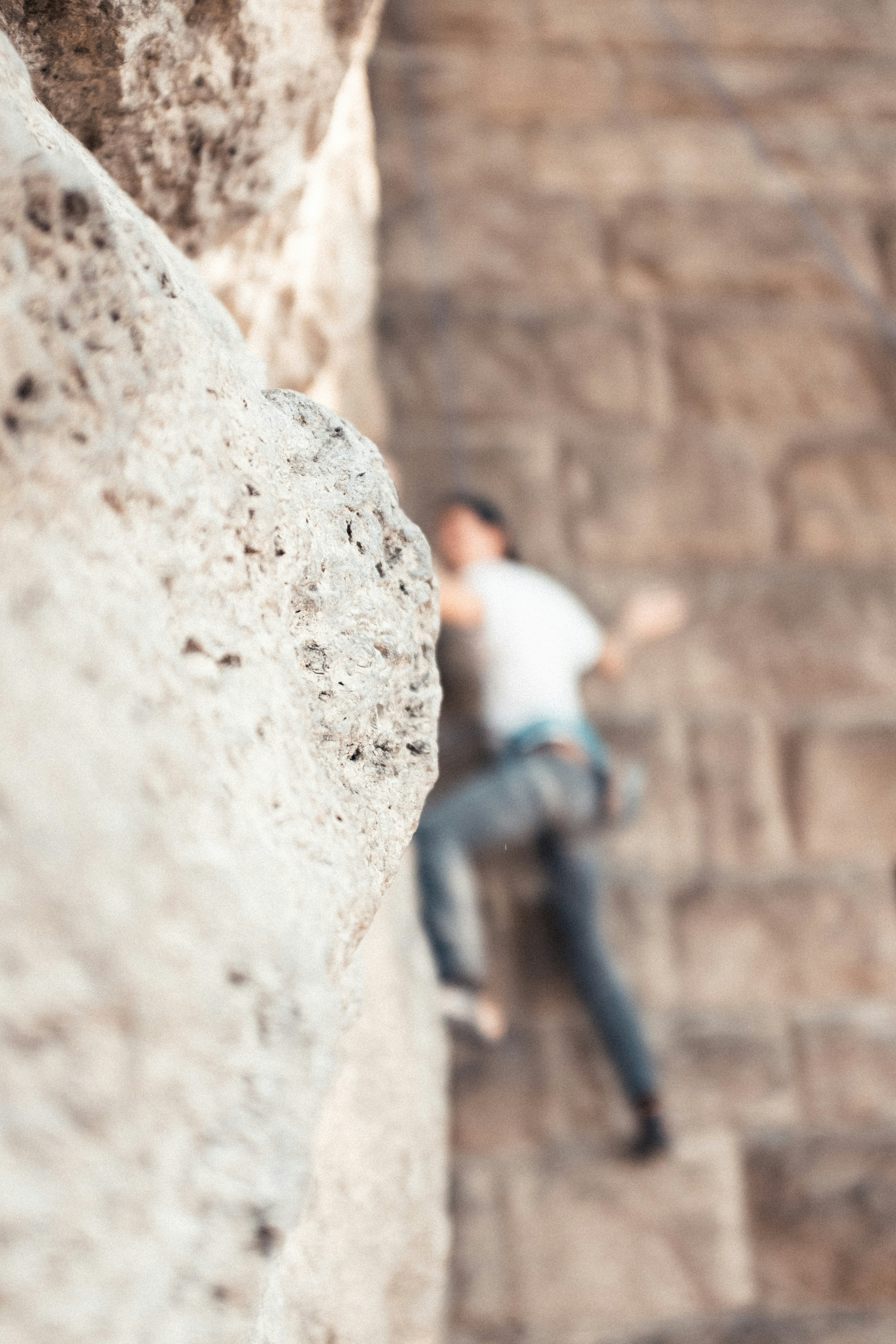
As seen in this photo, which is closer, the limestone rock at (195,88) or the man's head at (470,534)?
the limestone rock at (195,88)

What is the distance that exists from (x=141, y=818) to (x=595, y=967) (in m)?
1.12

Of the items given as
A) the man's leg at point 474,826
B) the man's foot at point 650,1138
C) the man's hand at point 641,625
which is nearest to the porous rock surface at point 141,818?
the man's leg at point 474,826

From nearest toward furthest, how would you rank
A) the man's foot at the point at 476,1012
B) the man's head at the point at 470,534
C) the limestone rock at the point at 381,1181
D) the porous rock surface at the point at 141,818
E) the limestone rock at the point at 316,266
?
1. the porous rock surface at the point at 141,818
2. the limestone rock at the point at 381,1181
3. the limestone rock at the point at 316,266
4. the man's foot at the point at 476,1012
5. the man's head at the point at 470,534

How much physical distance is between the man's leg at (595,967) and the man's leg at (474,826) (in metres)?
0.06

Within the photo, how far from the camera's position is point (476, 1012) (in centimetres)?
128

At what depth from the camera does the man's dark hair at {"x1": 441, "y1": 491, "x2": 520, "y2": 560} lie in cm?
141

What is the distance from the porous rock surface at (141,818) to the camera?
0.26 metres

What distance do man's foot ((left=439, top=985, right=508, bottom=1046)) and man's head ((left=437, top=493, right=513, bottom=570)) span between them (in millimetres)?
544

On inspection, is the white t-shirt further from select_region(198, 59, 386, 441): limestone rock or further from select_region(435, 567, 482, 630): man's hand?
select_region(198, 59, 386, 441): limestone rock

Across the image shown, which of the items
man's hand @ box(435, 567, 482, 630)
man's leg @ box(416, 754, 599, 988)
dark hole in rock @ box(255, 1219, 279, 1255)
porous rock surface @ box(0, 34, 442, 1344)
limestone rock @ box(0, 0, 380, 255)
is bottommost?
man's leg @ box(416, 754, 599, 988)

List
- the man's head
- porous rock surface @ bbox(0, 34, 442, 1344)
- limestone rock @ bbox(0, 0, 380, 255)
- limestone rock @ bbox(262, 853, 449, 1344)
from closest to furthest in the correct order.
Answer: porous rock surface @ bbox(0, 34, 442, 1344) < limestone rock @ bbox(0, 0, 380, 255) < limestone rock @ bbox(262, 853, 449, 1344) < the man's head

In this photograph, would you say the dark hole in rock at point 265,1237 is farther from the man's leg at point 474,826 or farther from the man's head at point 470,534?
the man's head at point 470,534

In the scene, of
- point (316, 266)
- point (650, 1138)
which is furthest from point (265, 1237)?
point (650, 1138)

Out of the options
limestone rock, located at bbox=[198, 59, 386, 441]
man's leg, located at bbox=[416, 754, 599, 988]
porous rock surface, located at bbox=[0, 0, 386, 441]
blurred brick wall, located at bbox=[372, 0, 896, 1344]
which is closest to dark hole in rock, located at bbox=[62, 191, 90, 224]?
porous rock surface, located at bbox=[0, 0, 386, 441]
